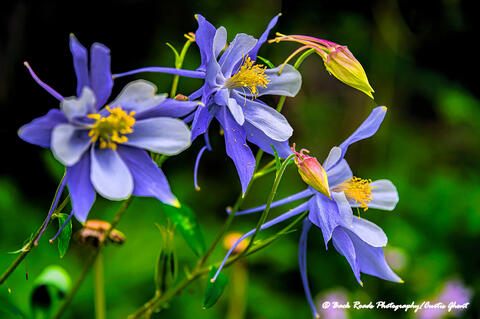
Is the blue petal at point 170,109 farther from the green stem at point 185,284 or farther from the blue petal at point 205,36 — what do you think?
the green stem at point 185,284

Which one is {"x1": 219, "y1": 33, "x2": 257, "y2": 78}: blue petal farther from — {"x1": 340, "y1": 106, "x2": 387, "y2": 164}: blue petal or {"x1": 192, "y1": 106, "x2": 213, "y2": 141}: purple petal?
{"x1": 340, "y1": 106, "x2": 387, "y2": 164}: blue petal

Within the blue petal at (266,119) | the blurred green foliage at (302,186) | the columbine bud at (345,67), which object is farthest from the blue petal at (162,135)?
the blurred green foliage at (302,186)

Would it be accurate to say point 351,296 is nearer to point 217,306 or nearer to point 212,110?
point 217,306

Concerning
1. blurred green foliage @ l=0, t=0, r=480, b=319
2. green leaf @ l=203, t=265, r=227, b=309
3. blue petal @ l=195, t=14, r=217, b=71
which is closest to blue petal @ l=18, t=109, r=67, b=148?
blue petal @ l=195, t=14, r=217, b=71

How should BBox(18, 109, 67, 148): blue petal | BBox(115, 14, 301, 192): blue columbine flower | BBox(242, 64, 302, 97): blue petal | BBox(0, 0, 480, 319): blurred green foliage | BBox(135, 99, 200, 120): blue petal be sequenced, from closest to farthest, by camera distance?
BBox(18, 109, 67, 148): blue petal → BBox(135, 99, 200, 120): blue petal → BBox(115, 14, 301, 192): blue columbine flower → BBox(242, 64, 302, 97): blue petal → BBox(0, 0, 480, 319): blurred green foliage

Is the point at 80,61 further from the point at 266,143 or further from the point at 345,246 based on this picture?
the point at 345,246

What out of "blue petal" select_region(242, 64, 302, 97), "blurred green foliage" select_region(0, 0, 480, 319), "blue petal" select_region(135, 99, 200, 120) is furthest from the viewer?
"blurred green foliage" select_region(0, 0, 480, 319)
